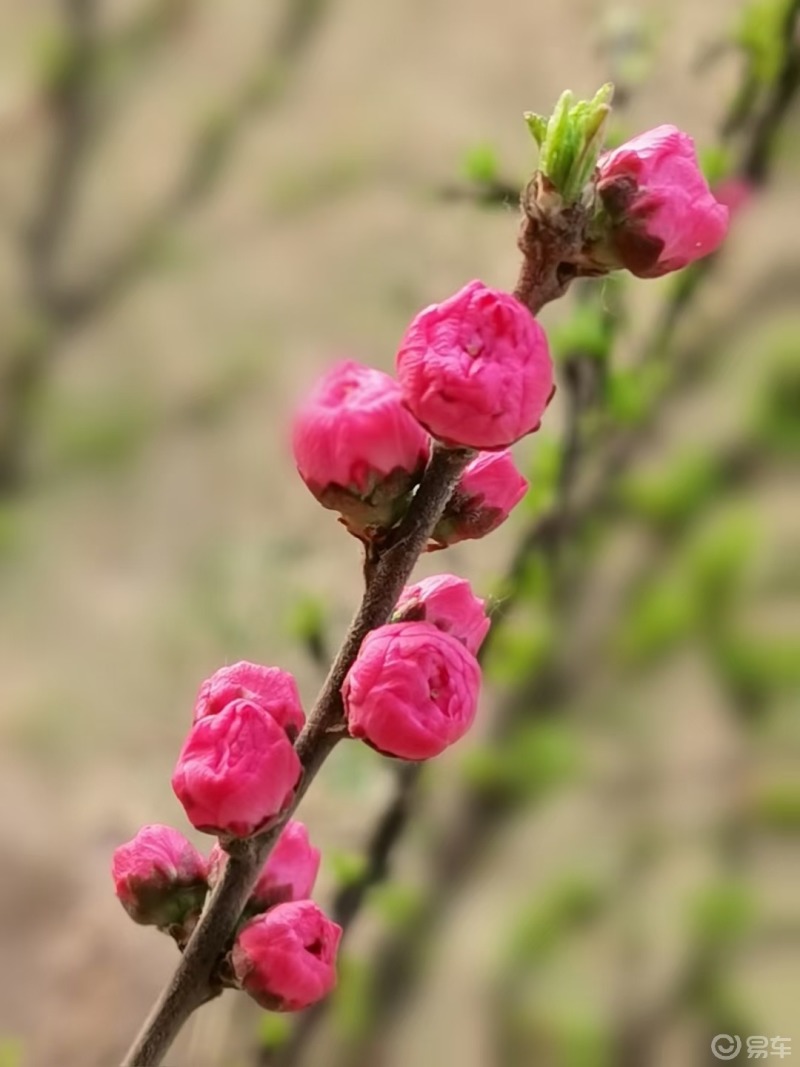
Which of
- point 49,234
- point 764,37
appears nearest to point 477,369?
point 764,37

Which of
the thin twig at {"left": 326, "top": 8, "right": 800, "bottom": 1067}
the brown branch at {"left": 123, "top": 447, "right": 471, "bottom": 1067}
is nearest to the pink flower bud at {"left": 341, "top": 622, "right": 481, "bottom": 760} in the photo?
the brown branch at {"left": 123, "top": 447, "right": 471, "bottom": 1067}

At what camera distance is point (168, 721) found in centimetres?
77

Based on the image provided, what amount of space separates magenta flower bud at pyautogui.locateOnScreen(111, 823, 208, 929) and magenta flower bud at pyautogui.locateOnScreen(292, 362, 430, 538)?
0.11m

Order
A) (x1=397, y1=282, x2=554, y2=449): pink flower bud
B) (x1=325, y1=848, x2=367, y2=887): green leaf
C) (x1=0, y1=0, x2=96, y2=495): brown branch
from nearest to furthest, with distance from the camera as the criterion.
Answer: (x1=397, y1=282, x2=554, y2=449): pink flower bud
(x1=325, y1=848, x2=367, y2=887): green leaf
(x1=0, y1=0, x2=96, y2=495): brown branch

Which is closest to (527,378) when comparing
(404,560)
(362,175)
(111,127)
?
(404,560)

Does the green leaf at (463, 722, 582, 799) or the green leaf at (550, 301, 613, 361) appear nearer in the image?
the green leaf at (550, 301, 613, 361)

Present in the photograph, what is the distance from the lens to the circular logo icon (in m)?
0.66

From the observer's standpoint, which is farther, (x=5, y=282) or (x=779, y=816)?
(x=5, y=282)

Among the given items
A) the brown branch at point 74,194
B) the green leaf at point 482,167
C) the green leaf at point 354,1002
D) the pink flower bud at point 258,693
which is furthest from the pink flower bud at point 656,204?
the brown branch at point 74,194

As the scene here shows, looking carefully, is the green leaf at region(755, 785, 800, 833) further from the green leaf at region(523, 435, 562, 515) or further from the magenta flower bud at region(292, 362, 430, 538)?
the magenta flower bud at region(292, 362, 430, 538)

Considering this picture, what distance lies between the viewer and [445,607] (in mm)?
260

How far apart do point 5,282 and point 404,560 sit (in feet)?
2.76

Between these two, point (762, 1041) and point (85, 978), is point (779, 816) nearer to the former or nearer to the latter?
point (762, 1041)

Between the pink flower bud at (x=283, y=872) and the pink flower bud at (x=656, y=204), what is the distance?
0.17m
